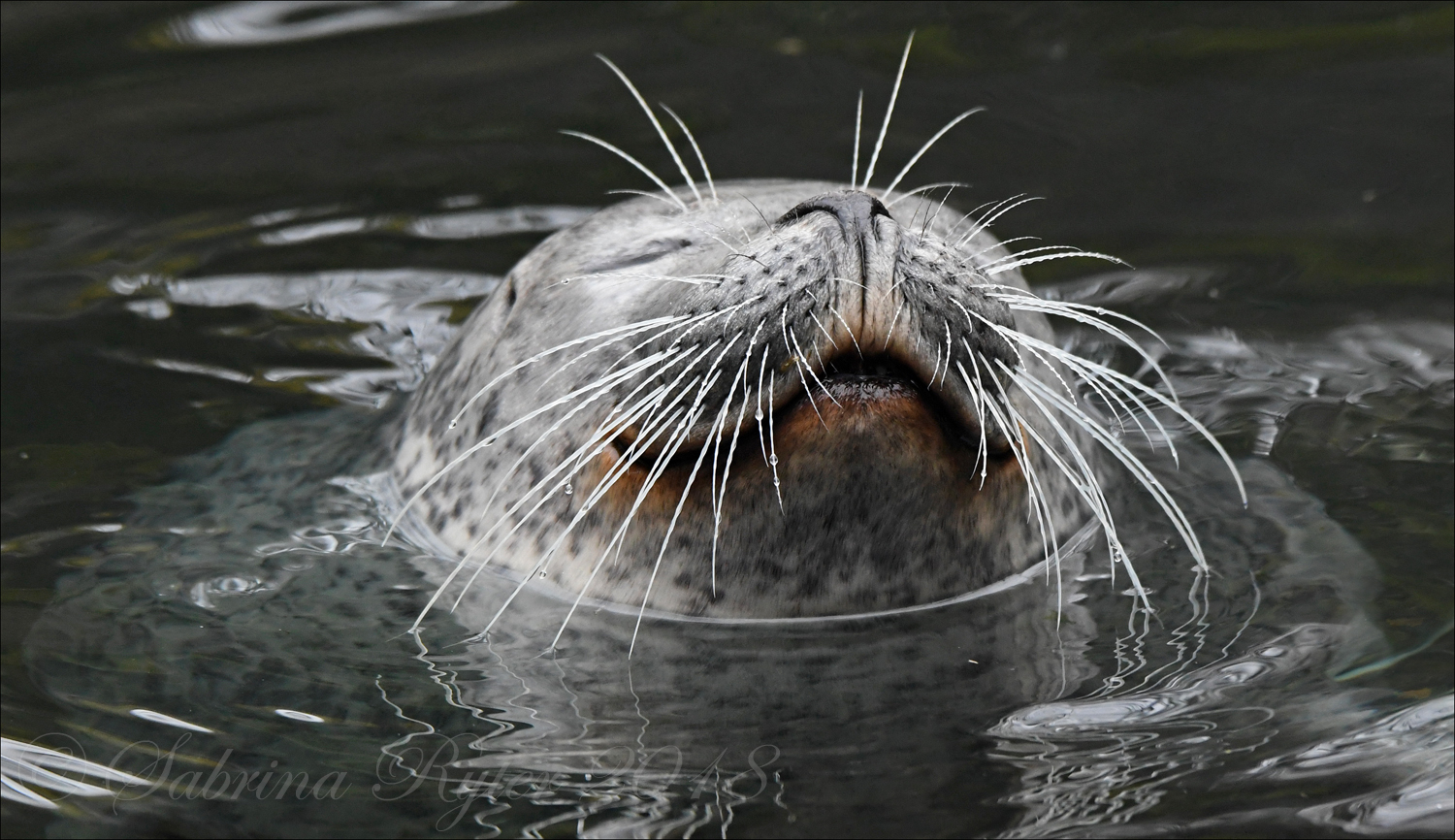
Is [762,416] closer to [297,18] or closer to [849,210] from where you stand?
[849,210]

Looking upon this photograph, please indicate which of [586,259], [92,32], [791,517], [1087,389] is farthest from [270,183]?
[791,517]

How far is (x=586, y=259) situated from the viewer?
12.9ft

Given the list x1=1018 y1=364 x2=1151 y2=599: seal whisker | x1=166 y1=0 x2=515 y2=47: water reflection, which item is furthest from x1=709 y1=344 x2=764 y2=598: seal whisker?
x1=166 y1=0 x2=515 y2=47: water reflection

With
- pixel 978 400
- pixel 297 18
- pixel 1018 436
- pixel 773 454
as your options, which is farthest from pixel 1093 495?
pixel 297 18

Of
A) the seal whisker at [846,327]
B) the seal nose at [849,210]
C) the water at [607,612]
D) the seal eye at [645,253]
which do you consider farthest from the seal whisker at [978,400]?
the seal eye at [645,253]

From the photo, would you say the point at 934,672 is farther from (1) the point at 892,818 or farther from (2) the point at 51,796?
(2) the point at 51,796

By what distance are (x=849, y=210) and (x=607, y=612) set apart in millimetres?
1069

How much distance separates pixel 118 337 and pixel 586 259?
2.30 meters

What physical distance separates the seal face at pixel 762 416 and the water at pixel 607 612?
14cm

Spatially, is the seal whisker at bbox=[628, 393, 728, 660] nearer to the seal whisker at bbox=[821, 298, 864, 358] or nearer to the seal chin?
the seal chin

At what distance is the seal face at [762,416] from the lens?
10.2ft

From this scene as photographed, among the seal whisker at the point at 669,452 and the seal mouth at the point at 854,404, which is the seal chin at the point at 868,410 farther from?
the seal whisker at the point at 669,452

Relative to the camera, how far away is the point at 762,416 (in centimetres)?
315

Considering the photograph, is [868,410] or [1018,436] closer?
[868,410]
